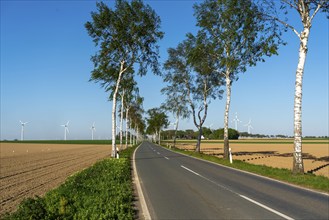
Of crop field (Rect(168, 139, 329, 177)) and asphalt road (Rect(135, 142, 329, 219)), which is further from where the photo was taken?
crop field (Rect(168, 139, 329, 177))

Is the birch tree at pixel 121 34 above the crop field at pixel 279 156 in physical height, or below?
above

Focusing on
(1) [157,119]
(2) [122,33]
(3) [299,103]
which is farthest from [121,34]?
(1) [157,119]

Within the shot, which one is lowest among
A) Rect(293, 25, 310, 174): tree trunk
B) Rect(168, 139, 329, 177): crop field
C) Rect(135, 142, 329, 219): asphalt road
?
Rect(168, 139, 329, 177): crop field

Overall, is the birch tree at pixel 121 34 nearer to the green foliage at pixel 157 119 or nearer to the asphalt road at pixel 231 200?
the asphalt road at pixel 231 200

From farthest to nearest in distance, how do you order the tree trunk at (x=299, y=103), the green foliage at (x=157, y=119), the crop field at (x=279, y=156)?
the green foliage at (x=157, y=119)
the crop field at (x=279, y=156)
the tree trunk at (x=299, y=103)

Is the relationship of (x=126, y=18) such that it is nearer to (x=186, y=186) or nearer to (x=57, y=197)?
(x=186, y=186)

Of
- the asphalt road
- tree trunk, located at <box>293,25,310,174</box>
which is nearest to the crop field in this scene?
tree trunk, located at <box>293,25,310,174</box>

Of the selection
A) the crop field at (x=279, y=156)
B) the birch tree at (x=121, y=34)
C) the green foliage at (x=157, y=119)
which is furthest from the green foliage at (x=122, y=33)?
the green foliage at (x=157, y=119)

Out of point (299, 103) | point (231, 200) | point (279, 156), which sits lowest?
point (279, 156)

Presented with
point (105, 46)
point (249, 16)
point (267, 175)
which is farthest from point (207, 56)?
point (267, 175)

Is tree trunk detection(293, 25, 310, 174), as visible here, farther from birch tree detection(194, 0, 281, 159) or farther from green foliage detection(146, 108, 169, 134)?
green foliage detection(146, 108, 169, 134)

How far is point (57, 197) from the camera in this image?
10008mm

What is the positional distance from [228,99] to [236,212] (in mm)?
23137

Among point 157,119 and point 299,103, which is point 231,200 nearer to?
point 299,103
